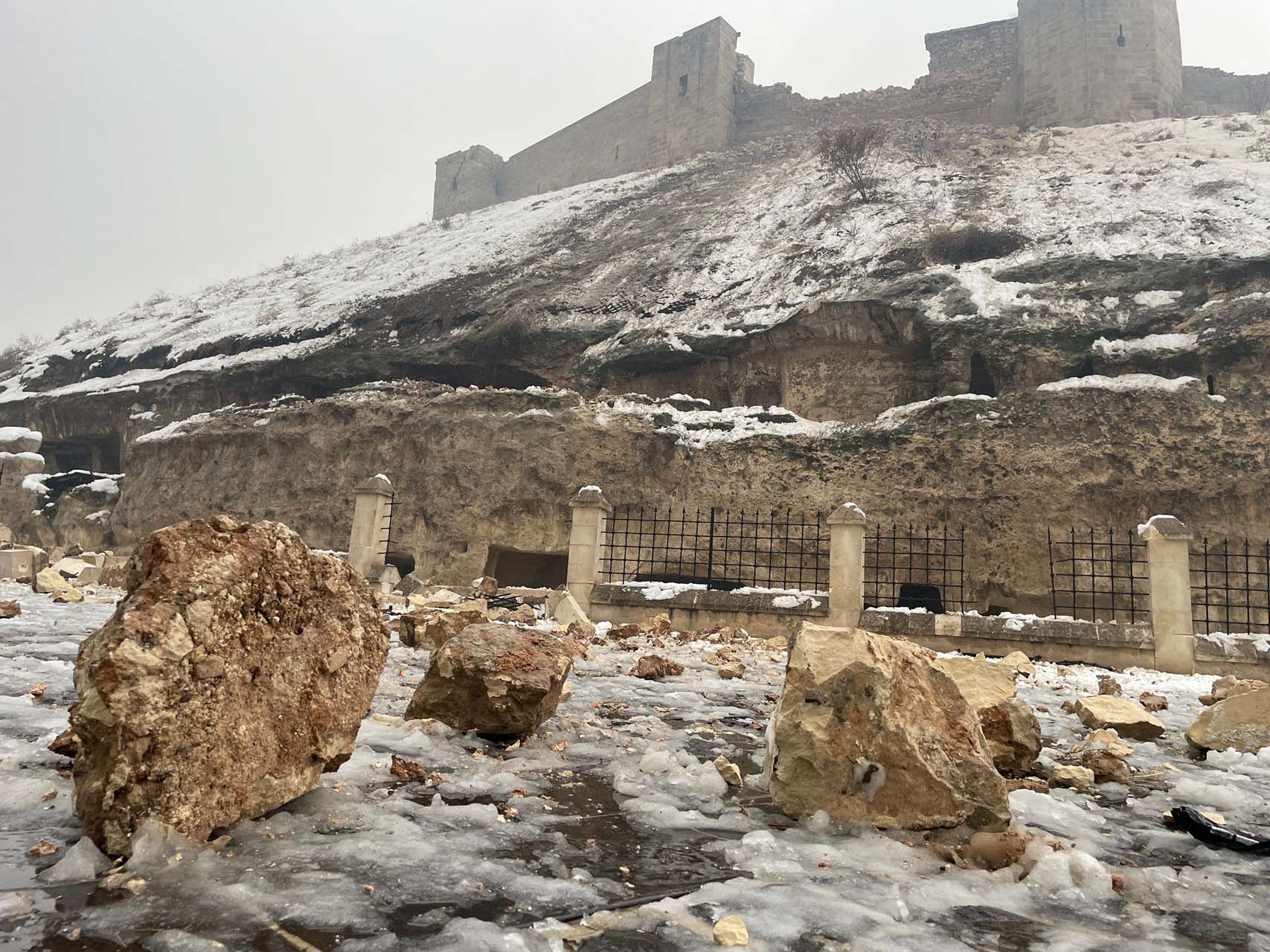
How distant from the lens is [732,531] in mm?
18234

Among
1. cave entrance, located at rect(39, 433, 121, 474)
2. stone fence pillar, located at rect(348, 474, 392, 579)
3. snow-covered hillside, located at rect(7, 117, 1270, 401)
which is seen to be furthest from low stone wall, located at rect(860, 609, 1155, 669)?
cave entrance, located at rect(39, 433, 121, 474)

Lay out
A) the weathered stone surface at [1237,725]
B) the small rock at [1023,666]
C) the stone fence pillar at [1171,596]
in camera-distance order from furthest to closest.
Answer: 1. the stone fence pillar at [1171,596]
2. the small rock at [1023,666]
3. the weathered stone surface at [1237,725]

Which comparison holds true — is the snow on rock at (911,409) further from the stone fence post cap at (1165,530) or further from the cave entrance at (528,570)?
the cave entrance at (528,570)

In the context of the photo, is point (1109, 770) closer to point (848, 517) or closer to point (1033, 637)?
point (1033, 637)

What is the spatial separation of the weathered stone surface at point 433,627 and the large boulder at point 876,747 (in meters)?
4.45

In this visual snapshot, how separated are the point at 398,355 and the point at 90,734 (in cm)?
2385

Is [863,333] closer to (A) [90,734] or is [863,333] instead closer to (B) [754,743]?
(B) [754,743]

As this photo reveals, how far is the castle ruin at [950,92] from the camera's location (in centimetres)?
3152

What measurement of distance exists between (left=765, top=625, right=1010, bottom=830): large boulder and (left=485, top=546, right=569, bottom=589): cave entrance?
17293 millimetres

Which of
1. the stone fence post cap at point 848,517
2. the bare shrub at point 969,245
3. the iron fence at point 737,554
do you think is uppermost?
the bare shrub at point 969,245

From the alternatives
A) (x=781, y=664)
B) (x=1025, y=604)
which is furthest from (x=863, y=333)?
(x=781, y=664)

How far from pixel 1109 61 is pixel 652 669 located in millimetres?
37289

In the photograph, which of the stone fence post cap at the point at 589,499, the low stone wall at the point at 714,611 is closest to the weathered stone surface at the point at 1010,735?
the low stone wall at the point at 714,611

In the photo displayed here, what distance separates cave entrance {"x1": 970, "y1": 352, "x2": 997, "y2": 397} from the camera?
65.5ft
